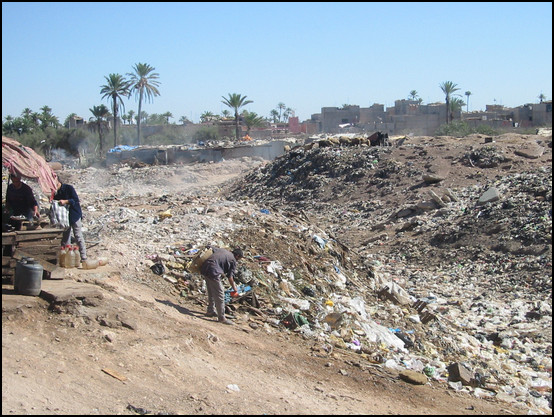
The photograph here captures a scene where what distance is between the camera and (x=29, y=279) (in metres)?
5.71

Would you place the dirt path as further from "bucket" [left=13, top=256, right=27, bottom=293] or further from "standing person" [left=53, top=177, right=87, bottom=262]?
"standing person" [left=53, top=177, right=87, bottom=262]

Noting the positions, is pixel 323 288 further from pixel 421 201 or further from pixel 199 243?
pixel 421 201

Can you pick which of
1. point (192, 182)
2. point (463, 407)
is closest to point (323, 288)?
point (463, 407)

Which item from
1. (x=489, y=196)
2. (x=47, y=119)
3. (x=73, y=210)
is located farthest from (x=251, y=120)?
(x=73, y=210)

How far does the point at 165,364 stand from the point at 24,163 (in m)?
2.96

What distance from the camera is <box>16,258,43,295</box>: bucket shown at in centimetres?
570

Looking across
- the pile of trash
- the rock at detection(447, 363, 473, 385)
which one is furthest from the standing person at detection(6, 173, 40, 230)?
the rock at detection(447, 363, 473, 385)

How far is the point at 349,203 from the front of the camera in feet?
64.2

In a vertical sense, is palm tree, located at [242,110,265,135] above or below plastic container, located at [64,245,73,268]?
above

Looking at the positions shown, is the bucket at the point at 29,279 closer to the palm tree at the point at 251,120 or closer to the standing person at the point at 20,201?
the standing person at the point at 20,201

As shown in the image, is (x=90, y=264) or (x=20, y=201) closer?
(x=20, y=201)

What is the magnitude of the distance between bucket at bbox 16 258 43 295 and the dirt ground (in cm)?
11

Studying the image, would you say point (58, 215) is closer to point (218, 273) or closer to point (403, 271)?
point (218, 273)

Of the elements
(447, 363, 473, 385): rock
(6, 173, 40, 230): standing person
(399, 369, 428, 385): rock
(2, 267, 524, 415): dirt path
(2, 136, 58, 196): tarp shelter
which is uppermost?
(2, 136, 58, 196): tarp shelter
